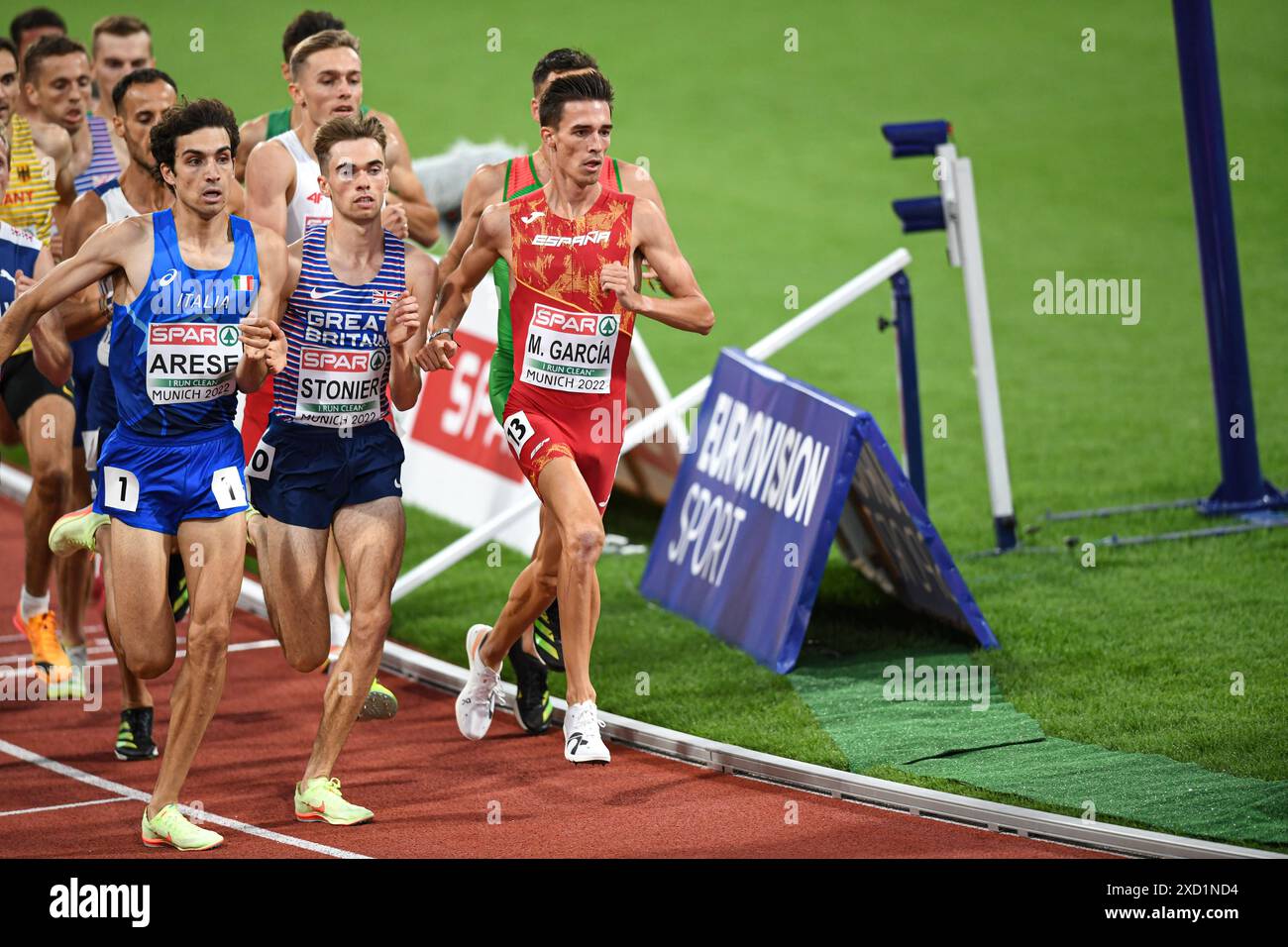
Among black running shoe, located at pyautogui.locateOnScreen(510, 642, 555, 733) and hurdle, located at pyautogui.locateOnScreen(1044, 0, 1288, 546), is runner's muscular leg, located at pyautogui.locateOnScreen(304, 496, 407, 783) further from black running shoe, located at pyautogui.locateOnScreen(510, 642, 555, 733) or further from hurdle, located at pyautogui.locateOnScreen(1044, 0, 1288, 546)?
hurdle, located at pyautogui.locateOnScreen(1044, 0, 1288, 546)

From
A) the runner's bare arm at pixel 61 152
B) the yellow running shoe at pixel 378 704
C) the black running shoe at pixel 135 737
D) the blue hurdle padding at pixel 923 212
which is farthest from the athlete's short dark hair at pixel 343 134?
the blue hurdle padding at pixel 923 212

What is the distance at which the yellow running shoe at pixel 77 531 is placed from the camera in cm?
661

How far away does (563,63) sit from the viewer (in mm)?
7816

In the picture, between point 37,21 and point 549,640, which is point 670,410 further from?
point 37,21

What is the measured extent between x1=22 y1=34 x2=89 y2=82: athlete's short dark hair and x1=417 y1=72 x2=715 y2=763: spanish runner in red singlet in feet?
11.7

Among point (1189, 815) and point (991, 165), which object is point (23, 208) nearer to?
point (1189, 815)

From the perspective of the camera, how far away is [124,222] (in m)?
6.44

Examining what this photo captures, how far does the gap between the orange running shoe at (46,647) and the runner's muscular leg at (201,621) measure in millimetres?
2594

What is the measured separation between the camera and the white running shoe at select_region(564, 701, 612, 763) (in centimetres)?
684

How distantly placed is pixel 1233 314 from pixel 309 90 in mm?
5658

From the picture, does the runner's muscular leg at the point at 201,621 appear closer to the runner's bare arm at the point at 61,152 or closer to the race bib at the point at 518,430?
the race bib at the point at 518,430

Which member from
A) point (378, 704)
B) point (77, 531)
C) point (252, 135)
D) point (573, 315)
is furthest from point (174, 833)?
point (252, 135)

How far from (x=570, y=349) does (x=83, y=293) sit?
6.35ft
